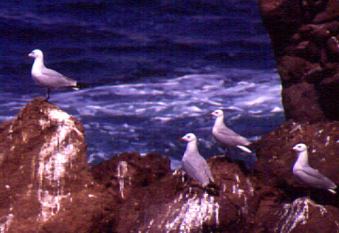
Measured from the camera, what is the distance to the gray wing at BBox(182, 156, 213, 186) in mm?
8266

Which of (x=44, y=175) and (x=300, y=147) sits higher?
(x=300, y=147)

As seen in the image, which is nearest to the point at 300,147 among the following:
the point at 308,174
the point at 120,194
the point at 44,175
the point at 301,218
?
the point at 308,174

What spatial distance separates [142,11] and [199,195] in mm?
15475

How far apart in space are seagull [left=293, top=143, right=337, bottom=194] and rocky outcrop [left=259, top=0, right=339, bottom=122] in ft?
4.91

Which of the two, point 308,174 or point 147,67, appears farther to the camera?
point 147,67

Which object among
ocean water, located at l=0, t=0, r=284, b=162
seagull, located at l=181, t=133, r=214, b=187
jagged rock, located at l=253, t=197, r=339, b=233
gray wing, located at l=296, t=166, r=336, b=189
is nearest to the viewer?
jagged rock, located at l=253, t=197, r=339, b=233

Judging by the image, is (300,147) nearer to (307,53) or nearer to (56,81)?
(307,53)

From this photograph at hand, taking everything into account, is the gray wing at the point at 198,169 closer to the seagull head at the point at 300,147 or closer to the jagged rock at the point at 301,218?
the jagged rock at the point at 301,218

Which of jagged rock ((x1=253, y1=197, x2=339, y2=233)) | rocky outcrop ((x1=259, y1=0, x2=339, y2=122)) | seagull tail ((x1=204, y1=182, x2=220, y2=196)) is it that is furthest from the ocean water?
jagged rock ((x1=253, y1=197, x2=339, y2=233))

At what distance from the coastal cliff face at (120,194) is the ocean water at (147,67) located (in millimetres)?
4550

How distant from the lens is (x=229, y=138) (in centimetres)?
948

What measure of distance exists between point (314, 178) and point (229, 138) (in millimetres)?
1170

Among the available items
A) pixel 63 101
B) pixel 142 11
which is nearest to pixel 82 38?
pixel 142 11

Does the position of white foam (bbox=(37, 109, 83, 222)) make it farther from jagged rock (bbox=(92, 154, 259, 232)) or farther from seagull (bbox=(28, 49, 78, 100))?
seagull (bbox=(28, 49, 78, 100))
